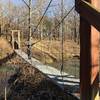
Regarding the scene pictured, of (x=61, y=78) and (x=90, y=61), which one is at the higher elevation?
(x=90, y=61)

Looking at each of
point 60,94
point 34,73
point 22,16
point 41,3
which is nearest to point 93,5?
point 60,94

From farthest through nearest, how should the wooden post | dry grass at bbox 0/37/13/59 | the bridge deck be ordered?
dry grass at bbox 0/37/13/59, the bridge deck, the wooden post

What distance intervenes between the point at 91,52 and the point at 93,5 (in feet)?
0.43

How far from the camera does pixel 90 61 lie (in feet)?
3.52

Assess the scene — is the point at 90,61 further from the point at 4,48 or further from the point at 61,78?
the point at 4,48

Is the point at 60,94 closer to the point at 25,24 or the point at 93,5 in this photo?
the point at 93,5

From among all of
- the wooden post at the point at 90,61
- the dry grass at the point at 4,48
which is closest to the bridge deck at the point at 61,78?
the wooden post at the point at 90,61

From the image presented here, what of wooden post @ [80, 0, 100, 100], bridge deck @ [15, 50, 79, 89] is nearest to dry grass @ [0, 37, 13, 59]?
bridge deck @ [15, 50, 79, 89]

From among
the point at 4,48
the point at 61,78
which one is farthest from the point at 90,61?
the point at 4,48

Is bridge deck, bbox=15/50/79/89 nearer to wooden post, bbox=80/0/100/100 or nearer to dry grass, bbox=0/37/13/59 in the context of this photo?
wooden post, bbox=80/0/100/100

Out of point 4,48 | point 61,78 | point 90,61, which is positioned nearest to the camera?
point 90,61

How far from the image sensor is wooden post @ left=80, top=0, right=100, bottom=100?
42.2 inches

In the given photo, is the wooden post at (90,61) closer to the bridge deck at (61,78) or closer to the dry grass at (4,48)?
the bridge deck at (61,78)

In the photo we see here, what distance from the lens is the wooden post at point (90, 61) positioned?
42.2 inches
